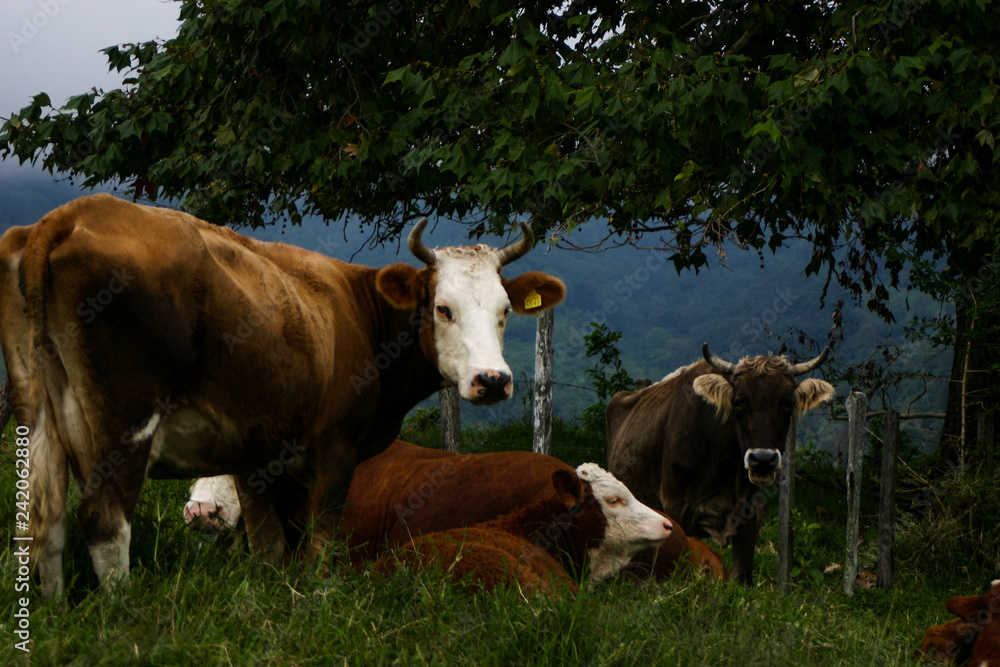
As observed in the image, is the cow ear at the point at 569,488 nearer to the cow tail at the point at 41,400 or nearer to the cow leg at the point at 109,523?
the cow leg at the point at 109,523

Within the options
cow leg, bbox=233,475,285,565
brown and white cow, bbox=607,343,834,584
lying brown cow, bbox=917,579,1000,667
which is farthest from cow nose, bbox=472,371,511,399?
brown and white cow, bbox=607,343,834,584

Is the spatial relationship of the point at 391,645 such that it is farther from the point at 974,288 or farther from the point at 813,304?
the point at 813,304

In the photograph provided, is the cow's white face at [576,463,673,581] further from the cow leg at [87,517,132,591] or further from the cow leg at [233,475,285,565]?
the cow leg at [87,517,132,591]

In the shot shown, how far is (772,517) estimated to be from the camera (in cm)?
942

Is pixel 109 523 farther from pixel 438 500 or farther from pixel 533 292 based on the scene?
pixel 533 292

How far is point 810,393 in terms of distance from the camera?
6852 millimetres

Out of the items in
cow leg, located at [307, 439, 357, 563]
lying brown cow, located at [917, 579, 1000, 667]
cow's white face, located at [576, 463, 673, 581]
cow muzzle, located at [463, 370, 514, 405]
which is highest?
cow muzzle, located at [463, 370, 514, 405]

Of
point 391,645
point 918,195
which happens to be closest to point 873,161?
point 918,195

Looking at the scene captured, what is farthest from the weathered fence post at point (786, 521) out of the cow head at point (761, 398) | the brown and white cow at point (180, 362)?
the brown and white cow at point (180, 362)

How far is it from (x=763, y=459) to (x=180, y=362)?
451 cm

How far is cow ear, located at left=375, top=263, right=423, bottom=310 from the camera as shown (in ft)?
14.1

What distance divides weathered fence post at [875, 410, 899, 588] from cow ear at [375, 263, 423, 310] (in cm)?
520

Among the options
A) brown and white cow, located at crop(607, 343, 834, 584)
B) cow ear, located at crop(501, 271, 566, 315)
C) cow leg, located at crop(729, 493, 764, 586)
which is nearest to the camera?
cow ear, located at crop(501, 271, 566, 315)

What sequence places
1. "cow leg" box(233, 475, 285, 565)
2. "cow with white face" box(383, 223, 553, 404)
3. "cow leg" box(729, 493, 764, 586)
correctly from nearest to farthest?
"cow with white face" box(383, 223, 553, 404) < "cow leg" box(233, 475, 285, 565) < "cow leg" box(729, 493, 764, 586)
